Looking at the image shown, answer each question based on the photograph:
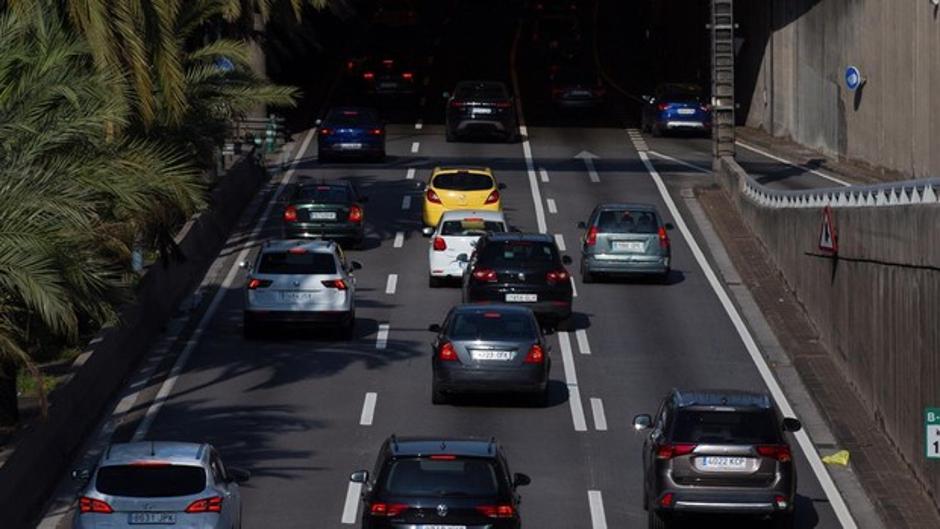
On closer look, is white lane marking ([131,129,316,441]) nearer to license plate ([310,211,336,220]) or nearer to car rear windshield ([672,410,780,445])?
license plate ([310,211,336,220])

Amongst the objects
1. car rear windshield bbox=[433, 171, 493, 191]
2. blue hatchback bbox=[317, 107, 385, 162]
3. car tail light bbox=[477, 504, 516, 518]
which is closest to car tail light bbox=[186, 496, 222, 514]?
car tail light bbox=[477, 504, 516, 518]

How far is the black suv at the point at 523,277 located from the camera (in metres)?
34.6

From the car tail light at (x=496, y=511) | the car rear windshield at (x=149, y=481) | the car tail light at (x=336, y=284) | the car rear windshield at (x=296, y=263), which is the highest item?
the car rear windshield at (x=296, y=263)

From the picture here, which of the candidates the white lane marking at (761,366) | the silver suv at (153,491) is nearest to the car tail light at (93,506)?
the silver suv at (153,491)

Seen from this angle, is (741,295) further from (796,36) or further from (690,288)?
(796,36)

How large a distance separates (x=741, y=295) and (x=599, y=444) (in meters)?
12.3

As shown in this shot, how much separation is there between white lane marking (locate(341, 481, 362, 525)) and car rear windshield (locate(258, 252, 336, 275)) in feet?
30.0

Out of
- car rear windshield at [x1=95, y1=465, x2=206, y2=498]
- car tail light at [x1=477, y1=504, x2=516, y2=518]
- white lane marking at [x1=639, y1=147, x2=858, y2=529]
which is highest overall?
car rear windshield at [x1=95, y1=465, x2=206, y2=498]

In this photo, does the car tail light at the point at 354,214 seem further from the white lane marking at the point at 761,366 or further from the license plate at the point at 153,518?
the license plate at the point at 153,518

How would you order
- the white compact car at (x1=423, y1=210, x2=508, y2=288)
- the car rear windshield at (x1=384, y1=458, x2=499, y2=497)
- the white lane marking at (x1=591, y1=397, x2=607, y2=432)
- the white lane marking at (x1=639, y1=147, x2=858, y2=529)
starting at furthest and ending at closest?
the white compact car at (x1=423, y1=210, x2=508, y2=288) < the white lane marking at (x1=591, y1=397, x2=607, y2=432) < the white lane marking at (x1=639, y1=147, x2=858, y2=529) < the car rear windshield at (x1=384, y1=458, x2=499, y2=497)

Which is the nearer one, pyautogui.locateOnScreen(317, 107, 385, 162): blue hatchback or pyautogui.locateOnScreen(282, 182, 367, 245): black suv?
pyautogui.locateOnScreen(282, 182, 367, 245): black suv

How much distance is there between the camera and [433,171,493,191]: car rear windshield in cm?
4531

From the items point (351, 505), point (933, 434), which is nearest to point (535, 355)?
point (351, 505)

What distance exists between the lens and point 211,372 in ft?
105
